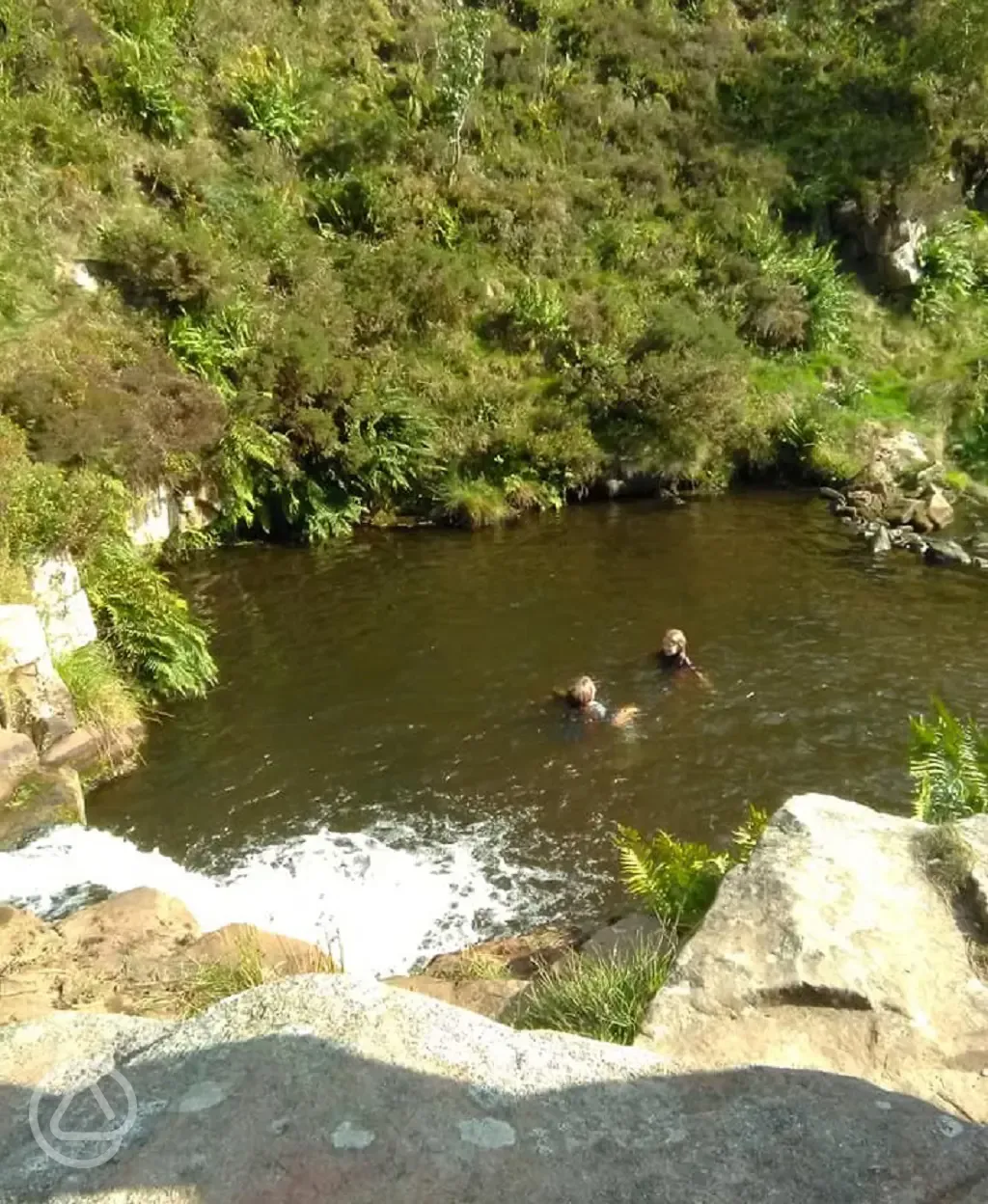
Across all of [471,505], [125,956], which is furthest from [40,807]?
[471,505]

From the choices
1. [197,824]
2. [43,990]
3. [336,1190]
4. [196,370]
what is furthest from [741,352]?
Result: [336,1190]

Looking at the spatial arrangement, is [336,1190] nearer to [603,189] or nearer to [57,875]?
[57,875]

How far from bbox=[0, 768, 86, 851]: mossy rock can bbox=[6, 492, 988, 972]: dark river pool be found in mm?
256

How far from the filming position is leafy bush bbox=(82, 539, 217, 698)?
38.7 feet

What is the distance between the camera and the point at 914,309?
26891mm

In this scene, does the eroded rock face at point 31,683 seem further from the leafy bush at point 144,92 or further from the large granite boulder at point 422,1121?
the leafy bush at point 144,92

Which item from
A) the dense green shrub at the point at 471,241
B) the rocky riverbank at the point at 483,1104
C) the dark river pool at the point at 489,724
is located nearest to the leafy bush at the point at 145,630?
the dark river pool at the point at 489,724

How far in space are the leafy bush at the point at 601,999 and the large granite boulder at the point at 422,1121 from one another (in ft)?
3.53

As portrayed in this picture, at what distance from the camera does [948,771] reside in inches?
285

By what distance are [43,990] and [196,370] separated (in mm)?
14667

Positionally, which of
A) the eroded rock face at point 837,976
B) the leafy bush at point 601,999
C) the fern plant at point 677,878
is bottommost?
the fern plant at point 677,878

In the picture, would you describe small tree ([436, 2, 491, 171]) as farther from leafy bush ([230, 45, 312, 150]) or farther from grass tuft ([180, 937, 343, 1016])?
grass tuft ([180, 937, 343, 1016])

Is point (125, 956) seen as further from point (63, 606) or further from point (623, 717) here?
point (623, 717)

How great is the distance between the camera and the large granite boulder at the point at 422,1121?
2545 millimetres
